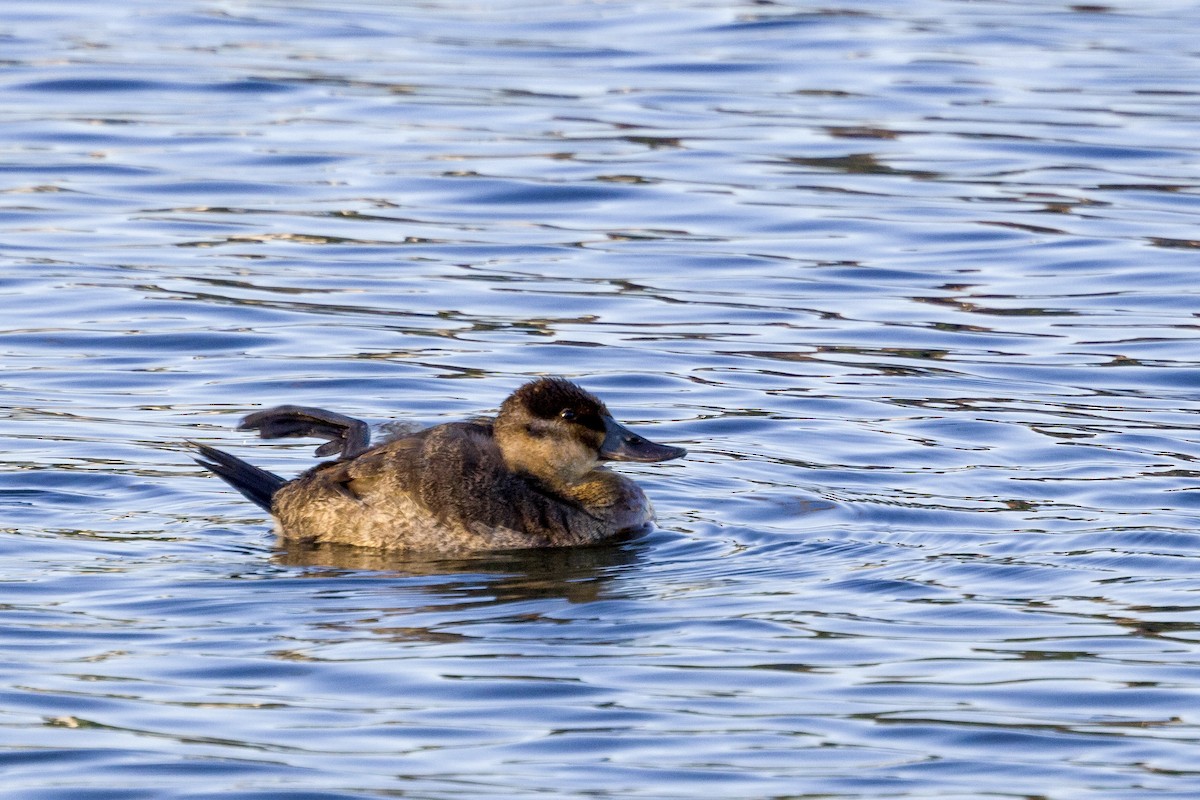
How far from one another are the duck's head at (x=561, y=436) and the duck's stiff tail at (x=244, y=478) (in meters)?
0.94

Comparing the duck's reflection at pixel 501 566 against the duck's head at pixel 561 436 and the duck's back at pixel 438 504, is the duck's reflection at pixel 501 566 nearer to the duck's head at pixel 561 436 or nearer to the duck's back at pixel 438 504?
the duck's back at pixel 438 504

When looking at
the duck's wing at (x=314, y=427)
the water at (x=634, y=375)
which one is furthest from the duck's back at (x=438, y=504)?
Answer: the duck's wing at (x=314, y=427)

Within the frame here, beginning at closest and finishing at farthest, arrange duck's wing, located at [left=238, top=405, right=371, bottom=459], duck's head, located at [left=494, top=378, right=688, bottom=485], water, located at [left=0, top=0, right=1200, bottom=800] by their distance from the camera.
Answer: water, located at [left=0, top=0, right=1200, bottom=800] < duck's head, located at [left=494, top=378, right=688, bottom=485] < duck's wing, located at [left=238, top=405, right=371, bottom=459]

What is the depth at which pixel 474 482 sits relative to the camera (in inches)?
347

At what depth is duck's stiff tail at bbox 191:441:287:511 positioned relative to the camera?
356 inches

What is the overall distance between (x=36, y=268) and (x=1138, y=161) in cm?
799

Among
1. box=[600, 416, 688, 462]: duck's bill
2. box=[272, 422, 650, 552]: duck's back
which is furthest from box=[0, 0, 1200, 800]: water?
box=[600, 416, 688, 462]: duck's bill

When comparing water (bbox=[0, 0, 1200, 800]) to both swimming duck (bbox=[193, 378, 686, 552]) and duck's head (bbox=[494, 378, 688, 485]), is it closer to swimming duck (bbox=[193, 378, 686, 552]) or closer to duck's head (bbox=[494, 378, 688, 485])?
swimming duck (bbox=[193, 378, 686, 552])

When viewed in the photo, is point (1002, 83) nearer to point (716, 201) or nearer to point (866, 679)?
point (716, 201)

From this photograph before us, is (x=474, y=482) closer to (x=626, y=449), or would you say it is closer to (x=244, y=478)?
(x=626, y=449)

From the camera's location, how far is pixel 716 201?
15.8 metres

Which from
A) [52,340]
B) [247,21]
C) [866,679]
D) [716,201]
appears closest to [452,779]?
[866,679]

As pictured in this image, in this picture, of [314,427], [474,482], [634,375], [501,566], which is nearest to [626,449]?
[474,482]

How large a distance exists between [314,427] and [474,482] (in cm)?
86
